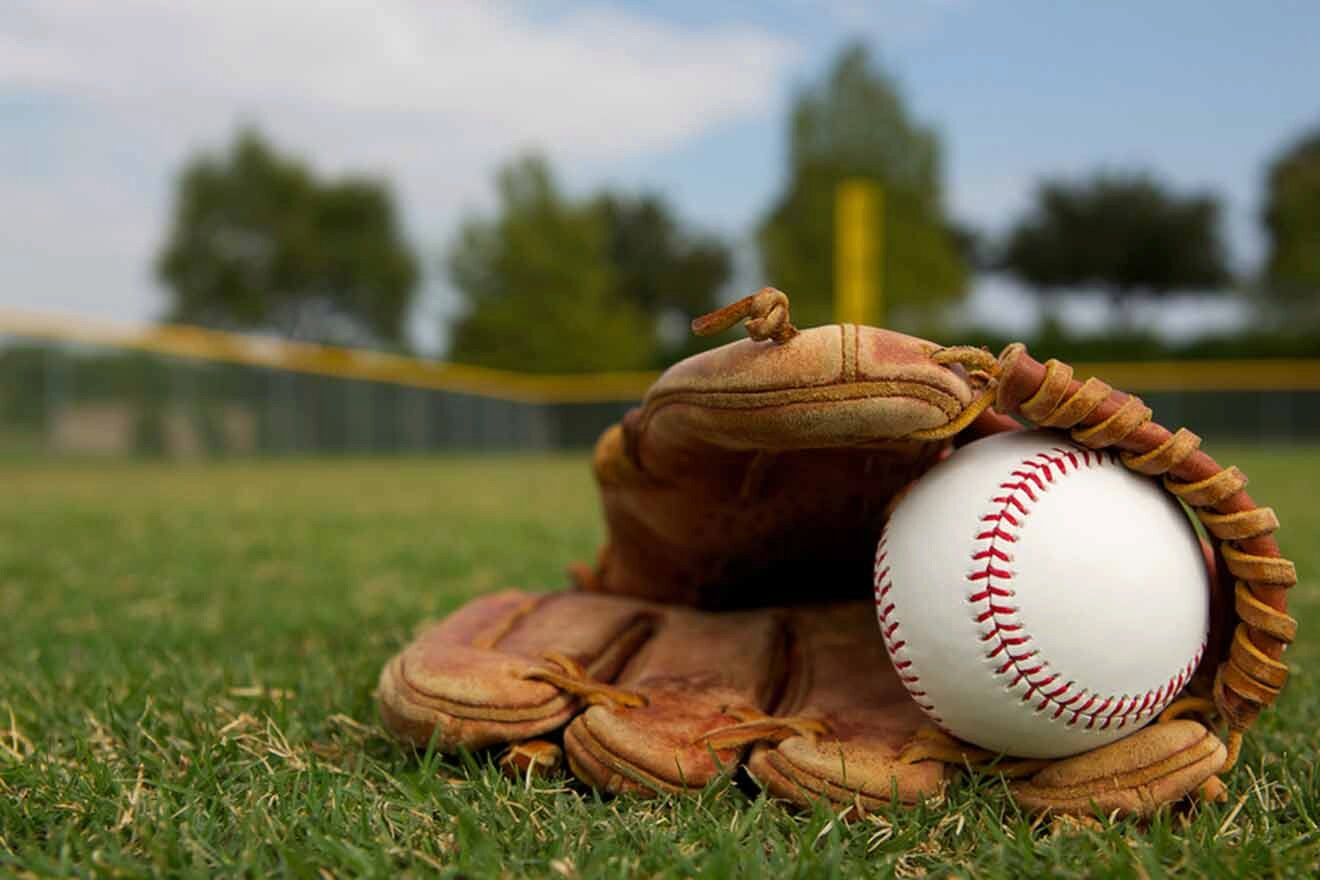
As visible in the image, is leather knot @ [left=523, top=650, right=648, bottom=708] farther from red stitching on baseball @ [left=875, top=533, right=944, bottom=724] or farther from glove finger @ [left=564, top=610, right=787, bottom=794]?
red stitching on baseball @ [left=875, top=533, right=944, bottom=724]

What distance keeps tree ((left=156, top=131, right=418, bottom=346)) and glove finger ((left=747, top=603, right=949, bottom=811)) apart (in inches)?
1332

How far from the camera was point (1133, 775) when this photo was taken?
1.18 m

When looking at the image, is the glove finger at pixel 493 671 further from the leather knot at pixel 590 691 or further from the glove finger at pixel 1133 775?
the glove finger at pixel 1133 775

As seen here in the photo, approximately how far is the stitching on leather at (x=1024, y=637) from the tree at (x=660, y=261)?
1448 inches

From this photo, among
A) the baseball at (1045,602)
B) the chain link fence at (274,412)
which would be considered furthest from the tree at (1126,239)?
the baseball at (1045,602)

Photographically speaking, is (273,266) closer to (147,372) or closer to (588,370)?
(588,370)

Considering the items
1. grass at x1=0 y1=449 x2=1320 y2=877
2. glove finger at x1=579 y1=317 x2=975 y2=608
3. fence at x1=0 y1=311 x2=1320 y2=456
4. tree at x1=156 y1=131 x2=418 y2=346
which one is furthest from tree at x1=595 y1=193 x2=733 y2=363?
glove finger at x1=579 y1=317 x2=975 y2=608

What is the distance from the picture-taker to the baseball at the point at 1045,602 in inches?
45.4

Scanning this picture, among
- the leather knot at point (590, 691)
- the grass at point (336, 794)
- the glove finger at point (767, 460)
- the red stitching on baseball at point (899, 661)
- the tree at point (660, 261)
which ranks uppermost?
the tree at point (660, 261)

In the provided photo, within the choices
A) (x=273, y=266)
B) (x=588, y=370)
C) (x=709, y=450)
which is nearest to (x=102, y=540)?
(x=709, y=450)

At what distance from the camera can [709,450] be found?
4.85 feet

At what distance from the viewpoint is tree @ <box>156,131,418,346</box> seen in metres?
32.8

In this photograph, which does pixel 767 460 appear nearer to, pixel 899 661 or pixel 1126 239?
pixel 899 661

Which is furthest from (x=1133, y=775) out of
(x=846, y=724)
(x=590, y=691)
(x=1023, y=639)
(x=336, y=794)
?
(x=336, y=794)
